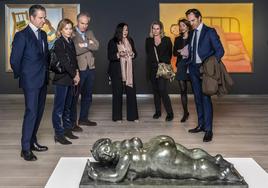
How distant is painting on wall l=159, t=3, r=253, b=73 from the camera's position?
1073cm

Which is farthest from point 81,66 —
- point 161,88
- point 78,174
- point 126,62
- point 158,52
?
point 78,174

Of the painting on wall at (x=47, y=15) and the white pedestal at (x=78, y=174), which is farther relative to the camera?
the painting on wall at (x=47, y=15)

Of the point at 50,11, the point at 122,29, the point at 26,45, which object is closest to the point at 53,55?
the point at 26,45

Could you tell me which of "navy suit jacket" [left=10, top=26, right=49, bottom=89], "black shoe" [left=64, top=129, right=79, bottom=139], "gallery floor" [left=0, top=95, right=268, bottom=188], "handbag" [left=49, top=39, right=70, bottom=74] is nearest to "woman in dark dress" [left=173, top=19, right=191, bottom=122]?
"gallery floor" [left=0, top=95, right=268, bottom=188]

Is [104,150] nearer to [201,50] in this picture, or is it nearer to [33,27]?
[33,27]

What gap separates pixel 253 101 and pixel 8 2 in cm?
609

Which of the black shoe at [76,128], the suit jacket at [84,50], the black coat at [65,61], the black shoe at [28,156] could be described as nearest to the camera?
the black shoe at [28,156]

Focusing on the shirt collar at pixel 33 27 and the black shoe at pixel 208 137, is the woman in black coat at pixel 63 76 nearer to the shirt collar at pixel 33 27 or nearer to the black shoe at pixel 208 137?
the shirt collar at pixel 33 27

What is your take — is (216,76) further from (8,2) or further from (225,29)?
(8,2)

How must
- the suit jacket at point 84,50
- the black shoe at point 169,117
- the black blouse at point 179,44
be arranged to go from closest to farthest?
the suit jacket at point 84,50 → the black blouse at point 179,44 → the black shoe at point 169,117

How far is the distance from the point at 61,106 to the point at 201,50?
1909 millimetres

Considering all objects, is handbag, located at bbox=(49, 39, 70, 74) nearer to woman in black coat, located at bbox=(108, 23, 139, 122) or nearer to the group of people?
the group of people

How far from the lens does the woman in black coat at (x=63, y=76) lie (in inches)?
223

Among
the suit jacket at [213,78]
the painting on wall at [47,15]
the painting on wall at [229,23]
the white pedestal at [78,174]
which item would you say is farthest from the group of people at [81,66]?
the painting on wall at [47,15]
